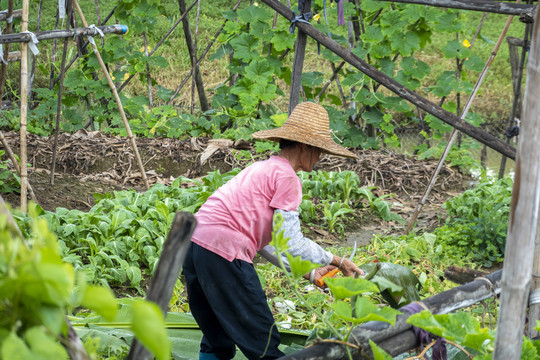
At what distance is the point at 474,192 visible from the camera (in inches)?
167

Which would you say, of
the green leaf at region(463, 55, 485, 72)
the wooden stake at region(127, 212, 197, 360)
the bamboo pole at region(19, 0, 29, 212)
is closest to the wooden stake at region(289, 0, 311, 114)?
the bamboo pole at region(19, 0, 29, 212)

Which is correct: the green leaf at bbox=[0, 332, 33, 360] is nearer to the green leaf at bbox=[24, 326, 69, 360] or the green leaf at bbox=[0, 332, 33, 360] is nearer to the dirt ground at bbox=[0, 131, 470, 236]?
the green leaf at bbox=[24, 326, 69, 360]

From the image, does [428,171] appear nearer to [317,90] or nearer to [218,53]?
[317,90]

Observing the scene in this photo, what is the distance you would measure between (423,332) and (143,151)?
429 centimetres

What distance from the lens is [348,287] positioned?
114cm

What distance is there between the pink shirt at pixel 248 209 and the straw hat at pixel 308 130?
0.10m

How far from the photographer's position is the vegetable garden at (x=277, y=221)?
787mm

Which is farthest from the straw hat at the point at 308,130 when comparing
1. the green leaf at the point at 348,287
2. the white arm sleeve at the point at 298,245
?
the green leaf at the point at 348,287

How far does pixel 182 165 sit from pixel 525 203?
4.49 meters

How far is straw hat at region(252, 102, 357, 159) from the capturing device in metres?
2.19

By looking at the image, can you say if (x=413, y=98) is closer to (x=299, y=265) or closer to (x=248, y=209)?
(x=248, y=209)

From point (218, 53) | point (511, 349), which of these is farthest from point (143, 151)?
point (511, 349)

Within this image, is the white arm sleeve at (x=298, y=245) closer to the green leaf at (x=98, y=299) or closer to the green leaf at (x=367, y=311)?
the green leaf at (x=367, y=311)

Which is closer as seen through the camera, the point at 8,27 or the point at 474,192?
the point at 8,27
